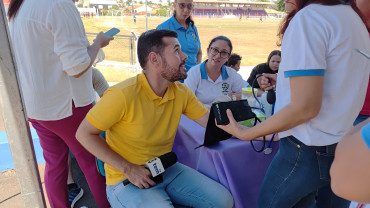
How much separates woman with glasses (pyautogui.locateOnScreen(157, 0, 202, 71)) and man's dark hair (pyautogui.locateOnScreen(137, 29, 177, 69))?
1.52 meters

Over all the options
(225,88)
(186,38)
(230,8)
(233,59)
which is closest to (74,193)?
(225,88)

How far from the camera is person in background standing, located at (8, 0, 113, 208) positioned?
157cm

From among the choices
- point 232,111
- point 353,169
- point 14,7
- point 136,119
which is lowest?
point 136,119

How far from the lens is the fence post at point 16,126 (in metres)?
0.98

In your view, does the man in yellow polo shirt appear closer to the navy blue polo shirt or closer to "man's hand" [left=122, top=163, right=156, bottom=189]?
"man's hand" [left=122, top=163, right=156, bottom=189]

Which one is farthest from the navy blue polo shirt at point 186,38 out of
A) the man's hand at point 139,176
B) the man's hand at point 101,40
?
the man's hand at point 139,176

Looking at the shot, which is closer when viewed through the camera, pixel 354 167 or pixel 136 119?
pixel 354 167

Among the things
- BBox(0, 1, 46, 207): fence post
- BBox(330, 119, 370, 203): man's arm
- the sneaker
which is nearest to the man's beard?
BBox(0, 1, 46, 207): fence post

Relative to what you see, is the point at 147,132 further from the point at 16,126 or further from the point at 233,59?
the point at 233,59

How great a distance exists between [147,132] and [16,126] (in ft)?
2.27

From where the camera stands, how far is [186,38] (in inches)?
127

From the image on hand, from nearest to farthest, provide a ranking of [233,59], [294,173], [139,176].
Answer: [294,173], [139,176], [233,59]

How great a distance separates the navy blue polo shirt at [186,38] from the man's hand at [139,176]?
6.41ft

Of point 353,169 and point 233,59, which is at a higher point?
point 353,169
